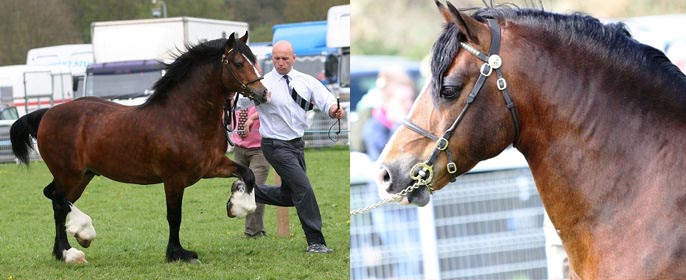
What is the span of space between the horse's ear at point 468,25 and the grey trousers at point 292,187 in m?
5.27

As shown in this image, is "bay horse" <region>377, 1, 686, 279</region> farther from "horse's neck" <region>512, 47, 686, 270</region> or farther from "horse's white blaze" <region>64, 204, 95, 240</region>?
"horse's white blaze" <region>64, 204, 95, 240</region>

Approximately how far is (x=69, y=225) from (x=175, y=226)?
1007mm

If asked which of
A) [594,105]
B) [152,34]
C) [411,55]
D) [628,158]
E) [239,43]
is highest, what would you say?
[152,34]

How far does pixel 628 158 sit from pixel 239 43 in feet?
19.4

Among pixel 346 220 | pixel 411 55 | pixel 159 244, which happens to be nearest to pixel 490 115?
pixel 411 55

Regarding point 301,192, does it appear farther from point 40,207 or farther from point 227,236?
point 40,207

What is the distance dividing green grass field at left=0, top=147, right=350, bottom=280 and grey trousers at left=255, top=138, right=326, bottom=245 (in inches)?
13.2

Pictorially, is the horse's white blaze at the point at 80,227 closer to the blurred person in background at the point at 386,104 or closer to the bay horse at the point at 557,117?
the blurred person in background at the point at 386,104

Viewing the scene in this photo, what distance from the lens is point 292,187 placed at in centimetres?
819

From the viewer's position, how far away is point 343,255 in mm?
8328

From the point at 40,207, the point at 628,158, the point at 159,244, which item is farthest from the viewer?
the point at 40,207

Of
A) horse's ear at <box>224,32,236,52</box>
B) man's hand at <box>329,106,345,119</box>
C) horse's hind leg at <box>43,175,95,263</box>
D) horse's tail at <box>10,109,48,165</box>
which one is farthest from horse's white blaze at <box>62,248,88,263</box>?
man's hand at <box>329,106,345,119</box>

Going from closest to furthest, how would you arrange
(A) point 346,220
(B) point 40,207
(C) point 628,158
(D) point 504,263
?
(C) point 628,158 → (D) point 504,263 → (A) point 346,220 → (B) point 40,207

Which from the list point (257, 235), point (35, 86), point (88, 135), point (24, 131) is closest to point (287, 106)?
point (88, 135)
